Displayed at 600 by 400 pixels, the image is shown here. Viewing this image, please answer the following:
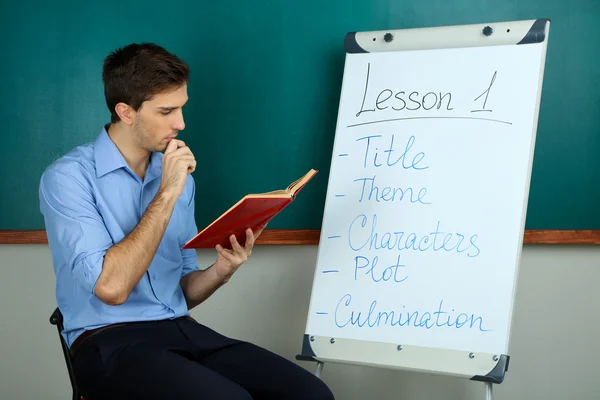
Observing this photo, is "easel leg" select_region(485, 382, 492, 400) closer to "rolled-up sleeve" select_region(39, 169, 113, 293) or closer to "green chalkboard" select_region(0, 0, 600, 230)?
"green chalkboard" select_region(0, 0, 600, 230)

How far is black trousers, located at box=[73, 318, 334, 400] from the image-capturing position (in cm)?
164

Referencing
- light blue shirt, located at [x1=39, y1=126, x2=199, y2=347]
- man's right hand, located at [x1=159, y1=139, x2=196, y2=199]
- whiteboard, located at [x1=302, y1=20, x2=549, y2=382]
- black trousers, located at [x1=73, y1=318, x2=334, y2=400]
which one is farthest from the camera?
whiteboard, located at [x1=302, y1=20, x2=549, y2=382]

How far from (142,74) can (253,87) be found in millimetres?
739

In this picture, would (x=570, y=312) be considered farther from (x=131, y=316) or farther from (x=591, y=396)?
(x=131, y=316)

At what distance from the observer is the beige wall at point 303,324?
2.31m

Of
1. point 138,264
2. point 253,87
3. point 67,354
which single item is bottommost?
point 67,354

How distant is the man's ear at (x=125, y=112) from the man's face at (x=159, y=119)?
0.01 metres

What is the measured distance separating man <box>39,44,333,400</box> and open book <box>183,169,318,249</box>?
7 cm

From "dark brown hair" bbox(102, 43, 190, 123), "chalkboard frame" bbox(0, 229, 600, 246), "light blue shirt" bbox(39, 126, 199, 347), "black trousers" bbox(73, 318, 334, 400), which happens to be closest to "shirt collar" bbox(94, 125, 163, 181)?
"light blue shirt" bbox(39, 126, 199, 347)

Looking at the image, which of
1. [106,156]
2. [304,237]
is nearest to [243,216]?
[106,156]

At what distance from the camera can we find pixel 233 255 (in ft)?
6.52

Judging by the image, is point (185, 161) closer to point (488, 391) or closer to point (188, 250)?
point (188, 250)

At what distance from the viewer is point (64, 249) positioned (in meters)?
1.76

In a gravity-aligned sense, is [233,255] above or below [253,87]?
below
